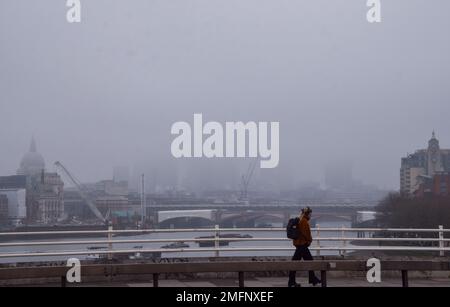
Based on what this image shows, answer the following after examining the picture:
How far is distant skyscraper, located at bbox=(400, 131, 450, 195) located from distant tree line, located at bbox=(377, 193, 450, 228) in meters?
0.66

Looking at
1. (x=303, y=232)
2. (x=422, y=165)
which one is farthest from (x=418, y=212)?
(x=303, y=232)

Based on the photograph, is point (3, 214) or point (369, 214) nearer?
point (3, 214)

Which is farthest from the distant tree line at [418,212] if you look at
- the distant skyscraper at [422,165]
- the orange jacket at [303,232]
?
the orange jacket at [303,232]

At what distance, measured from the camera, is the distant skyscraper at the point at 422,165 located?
30117 mm

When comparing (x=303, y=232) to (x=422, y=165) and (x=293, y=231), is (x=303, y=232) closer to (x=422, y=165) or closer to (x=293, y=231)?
(x=293, y=231)

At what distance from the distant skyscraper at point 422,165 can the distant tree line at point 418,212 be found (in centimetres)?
66

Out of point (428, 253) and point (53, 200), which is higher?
point (53, 200)

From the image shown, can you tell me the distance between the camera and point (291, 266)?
11.1 metres

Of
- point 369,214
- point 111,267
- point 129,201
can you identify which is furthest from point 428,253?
point 111,267

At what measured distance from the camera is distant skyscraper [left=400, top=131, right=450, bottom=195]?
1186 inches
